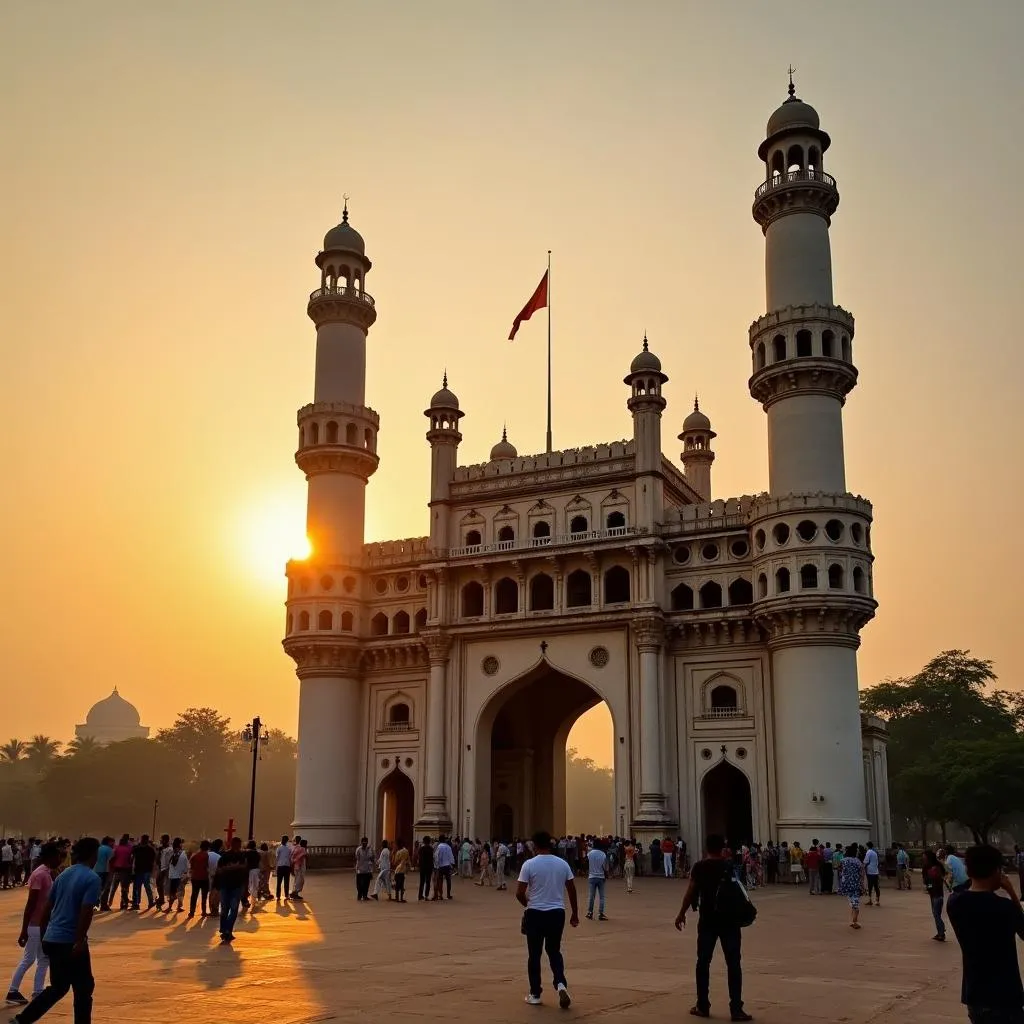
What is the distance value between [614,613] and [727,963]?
34.6 metres

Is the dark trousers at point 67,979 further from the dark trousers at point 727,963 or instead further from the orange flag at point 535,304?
the orange flag at point 535,304

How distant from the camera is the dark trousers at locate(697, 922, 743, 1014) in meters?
11.8

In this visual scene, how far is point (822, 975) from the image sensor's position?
1532 cm

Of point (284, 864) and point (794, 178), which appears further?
point (794, 178)

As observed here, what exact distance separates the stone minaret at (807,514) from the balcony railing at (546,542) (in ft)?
18.5

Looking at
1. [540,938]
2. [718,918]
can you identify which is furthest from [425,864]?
[718,918]

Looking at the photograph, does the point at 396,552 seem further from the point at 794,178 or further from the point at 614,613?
the point at 794,178

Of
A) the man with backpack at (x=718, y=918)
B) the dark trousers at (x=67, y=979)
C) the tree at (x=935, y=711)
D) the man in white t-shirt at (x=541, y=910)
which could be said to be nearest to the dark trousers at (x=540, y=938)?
the man in white t-shirt at (x=541, y=910)

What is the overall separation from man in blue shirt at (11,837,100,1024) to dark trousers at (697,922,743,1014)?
19.4ft

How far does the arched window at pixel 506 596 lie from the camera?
165 ft

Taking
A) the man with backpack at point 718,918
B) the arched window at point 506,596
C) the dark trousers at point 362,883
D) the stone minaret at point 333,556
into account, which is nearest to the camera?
the man with backpack at point 718,918

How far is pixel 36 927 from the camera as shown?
12.2 m

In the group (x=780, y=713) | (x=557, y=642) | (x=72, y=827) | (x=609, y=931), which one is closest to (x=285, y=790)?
(x=72, y=827)

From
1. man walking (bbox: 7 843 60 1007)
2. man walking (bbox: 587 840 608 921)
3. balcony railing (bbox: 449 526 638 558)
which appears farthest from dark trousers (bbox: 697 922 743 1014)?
balcony railing (bbox: 449 526 638 558)
